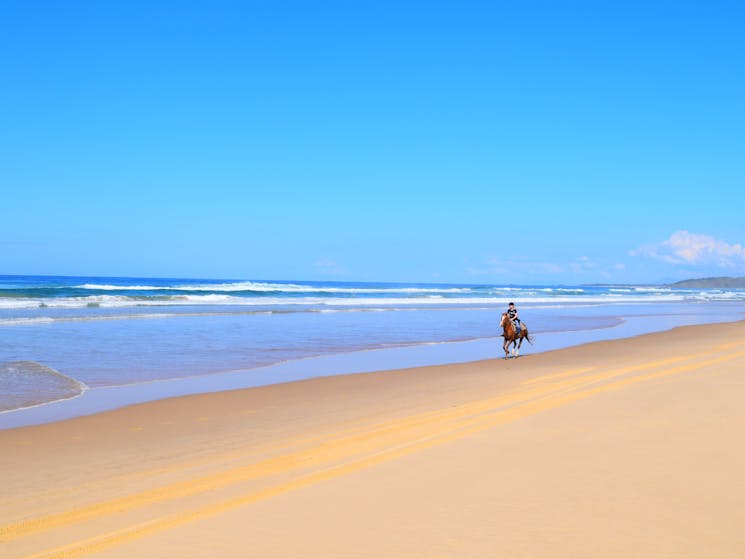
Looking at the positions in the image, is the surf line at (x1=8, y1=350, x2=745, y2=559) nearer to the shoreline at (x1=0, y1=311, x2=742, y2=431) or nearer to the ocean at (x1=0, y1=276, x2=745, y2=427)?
the shoreline at (x1=0, y1=311, x2=742, y2=431)

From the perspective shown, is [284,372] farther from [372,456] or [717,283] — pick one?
[717,283]

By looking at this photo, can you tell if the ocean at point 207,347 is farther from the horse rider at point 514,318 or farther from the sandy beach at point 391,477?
the sandy beach at point 391,477

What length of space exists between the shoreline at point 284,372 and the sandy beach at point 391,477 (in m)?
0.67

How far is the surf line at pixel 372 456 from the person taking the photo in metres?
4.58

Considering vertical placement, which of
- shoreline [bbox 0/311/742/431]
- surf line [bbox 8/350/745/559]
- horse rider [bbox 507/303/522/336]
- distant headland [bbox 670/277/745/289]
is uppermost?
distant headland [bbox 670/277/745/289]

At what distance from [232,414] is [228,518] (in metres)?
4.84

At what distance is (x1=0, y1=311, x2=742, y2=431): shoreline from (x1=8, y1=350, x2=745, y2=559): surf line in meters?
4.44

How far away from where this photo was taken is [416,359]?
56.3ft

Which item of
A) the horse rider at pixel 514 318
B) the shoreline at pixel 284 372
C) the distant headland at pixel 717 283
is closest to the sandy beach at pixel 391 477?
the shoreline at pixel 284 372

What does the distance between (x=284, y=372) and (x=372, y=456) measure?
311 inches

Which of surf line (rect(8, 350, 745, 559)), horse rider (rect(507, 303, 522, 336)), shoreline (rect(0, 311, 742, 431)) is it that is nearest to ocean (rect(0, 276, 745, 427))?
shoreline (rect(0, 311, 742, 431))

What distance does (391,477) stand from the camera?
19.3 ft

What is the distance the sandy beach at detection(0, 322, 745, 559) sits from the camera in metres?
4.50

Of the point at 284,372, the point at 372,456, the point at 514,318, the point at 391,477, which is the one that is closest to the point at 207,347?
the point at 284,372
